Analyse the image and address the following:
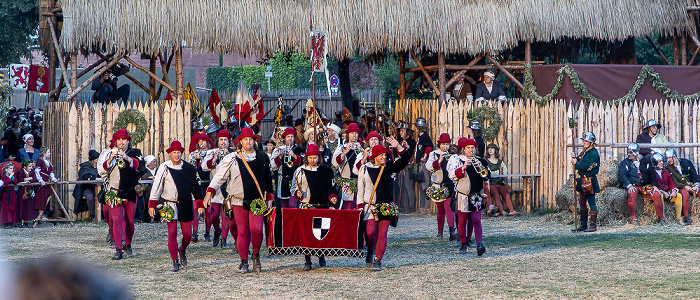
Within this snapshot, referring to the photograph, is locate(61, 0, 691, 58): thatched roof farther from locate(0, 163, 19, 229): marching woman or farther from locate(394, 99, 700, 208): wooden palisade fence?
locate(0, 163, 19, 229): marching woman

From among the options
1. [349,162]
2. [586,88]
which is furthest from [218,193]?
[586,88]

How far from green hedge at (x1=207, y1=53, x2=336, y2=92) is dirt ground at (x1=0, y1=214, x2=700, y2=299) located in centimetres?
3734

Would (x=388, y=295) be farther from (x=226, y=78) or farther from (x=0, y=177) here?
(x=226, y=78)

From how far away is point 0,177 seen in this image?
15023 millimetres

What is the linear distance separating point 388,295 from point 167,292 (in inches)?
87.0

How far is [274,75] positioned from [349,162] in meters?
40.9

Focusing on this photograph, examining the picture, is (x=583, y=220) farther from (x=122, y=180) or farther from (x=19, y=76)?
(x=19, y=76)

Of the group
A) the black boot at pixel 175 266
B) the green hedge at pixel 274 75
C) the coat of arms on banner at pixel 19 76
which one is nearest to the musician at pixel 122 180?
the black boot at pixel 175 266

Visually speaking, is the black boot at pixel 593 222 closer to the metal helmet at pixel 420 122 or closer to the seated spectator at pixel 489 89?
the metal helmet at pixel 420 122

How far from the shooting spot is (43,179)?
1561cm

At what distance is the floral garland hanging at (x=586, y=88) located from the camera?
17.1 meters

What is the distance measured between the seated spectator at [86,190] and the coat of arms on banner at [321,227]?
24.6ft

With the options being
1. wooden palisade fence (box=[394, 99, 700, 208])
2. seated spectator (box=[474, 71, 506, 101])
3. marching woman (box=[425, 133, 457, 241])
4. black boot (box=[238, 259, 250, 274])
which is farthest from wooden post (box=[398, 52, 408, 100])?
black boot (box=[238, 259, 250, 274])

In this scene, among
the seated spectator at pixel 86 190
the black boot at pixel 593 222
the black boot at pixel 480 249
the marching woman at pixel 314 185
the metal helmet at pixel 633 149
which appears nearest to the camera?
the marching woman at pixel 314 185
